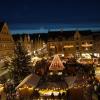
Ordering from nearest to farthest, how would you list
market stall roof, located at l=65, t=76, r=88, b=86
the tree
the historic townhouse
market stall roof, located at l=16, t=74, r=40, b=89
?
market stall roof, located at l=65, t=76, r=88, b=86 < market stall roof, located at l=16, t=74, r=40, b=89 < the tree < the historic townhouse

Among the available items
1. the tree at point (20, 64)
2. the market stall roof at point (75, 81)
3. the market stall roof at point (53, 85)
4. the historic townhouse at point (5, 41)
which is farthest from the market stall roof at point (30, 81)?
the historic townhouse at point (5, 41)

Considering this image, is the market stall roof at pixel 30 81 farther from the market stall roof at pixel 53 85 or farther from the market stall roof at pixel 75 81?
the market stall roof at pixel 75 81

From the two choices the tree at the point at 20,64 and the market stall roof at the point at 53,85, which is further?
the tree at the point at 20,64

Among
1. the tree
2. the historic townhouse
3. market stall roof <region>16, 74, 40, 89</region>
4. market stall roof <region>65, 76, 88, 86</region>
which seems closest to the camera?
market stall roof <region>65, 76, 88, 86</region>

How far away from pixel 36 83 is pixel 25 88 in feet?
5.61

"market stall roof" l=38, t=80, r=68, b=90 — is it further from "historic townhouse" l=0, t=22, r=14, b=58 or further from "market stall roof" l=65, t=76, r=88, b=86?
"historic townhouse" l=0, t=22, r=14, b=58

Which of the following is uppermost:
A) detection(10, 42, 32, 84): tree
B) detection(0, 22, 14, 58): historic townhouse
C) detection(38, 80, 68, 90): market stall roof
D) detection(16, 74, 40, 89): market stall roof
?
detection(0, 22, 14, 58): historic townhouse

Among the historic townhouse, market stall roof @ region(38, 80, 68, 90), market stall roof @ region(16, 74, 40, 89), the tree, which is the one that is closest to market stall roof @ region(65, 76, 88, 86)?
market stall roof @ region(38, 80, 68, 90)

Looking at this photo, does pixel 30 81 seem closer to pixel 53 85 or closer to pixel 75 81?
pixel 53 85

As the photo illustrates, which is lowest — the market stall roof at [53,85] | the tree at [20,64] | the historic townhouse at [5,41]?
the market stall roof at [53,85]

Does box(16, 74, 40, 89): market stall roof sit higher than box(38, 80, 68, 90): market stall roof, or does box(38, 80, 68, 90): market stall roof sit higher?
box(16, 74, 40, 89): market stall roof

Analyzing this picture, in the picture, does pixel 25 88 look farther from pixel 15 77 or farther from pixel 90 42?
pixel 90 42

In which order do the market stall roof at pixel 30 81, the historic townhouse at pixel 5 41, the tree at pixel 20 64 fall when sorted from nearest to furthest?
the market stall roof at pixel 30 81
the tree at pixel 20 64
the historic townhouse at pixel 5 41

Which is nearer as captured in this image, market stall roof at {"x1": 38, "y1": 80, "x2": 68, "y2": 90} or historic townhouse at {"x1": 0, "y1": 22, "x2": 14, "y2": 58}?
market stall roof at {"x1": 38, "y1": 80, "x2": 68, "y2": 90}
